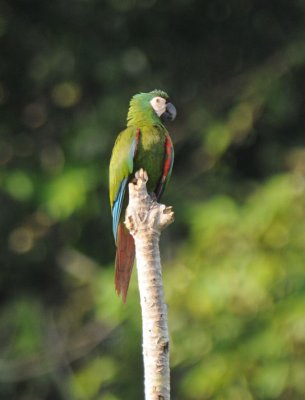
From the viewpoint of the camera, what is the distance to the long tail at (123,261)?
431 centimetres

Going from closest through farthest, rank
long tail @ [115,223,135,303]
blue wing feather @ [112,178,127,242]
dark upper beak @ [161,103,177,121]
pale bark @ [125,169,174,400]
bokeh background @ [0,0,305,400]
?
pale bark @ [125,169,174,400] < long tail @ [115,223,135,303] < blue wing feather @ [112,178,127,242] < dark upper beak @ [161,103,177,121] < bokeh background @ [0,0,305,400]

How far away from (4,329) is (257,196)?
7.46 ft

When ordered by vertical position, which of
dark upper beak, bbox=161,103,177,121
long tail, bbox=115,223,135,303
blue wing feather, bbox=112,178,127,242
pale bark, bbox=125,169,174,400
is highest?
dark upper beak, bbox=161,103,177,121

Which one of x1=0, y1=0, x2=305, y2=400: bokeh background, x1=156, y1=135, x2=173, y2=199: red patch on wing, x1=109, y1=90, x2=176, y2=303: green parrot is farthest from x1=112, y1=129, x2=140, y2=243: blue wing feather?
x1=0, y1=0, x2=305, y2=400: bokeh background

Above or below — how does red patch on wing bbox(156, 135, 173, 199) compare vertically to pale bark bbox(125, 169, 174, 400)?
above

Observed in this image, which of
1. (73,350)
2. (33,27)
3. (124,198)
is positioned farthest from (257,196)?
(124,198)

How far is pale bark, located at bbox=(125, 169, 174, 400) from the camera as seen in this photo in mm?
3395

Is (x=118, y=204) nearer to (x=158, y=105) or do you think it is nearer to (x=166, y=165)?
(x=166, y=165)

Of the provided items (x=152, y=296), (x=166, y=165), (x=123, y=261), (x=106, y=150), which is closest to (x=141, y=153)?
(x=166, y=165)

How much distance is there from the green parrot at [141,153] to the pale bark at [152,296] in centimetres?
89

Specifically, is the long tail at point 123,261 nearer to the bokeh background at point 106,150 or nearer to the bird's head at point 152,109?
the bird's head at point 152,109

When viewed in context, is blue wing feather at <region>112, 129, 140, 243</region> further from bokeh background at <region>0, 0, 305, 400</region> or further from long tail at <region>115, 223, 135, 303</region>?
bokeh background at <region>0, 0, 305, 400</region>

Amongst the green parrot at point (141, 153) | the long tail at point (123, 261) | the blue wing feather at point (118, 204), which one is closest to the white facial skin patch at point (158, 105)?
the green parrot at point (141, 153)

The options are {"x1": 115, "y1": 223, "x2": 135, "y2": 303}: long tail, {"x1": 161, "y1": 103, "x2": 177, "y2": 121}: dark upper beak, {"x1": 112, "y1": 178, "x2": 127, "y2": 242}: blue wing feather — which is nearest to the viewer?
{"x1": 115, "y1": 223, "x2": 135, "y2": 303}: long tail
